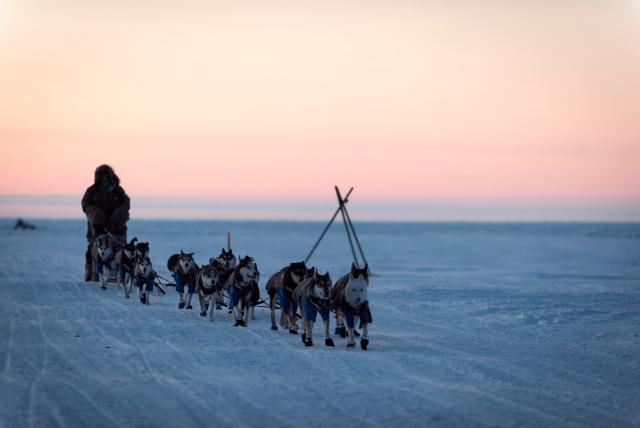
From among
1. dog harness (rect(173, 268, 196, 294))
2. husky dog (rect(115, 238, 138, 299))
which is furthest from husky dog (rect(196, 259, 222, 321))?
husky dog (rect(115, 238, 138, 299))

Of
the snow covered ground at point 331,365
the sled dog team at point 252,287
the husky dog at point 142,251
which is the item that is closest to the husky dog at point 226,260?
the sled dog team at point 252,287

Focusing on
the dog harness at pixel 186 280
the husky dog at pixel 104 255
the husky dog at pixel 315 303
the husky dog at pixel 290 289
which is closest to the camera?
the husky dog at pixel 315 303

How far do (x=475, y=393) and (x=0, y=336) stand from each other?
705cm

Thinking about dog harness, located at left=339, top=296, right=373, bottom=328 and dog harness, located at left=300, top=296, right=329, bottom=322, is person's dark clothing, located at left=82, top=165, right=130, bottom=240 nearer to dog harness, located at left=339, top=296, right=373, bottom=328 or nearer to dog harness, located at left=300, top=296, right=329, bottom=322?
dog harness, located at left=300, top=296, right=329, bottom=322

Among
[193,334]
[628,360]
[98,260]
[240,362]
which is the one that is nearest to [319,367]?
[240,362]

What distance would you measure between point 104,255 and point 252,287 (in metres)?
6.17

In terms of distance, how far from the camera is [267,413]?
8008 millimetres

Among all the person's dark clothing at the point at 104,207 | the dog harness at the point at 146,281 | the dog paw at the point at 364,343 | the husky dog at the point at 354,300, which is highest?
the person's dark clothing at the point at 104,207

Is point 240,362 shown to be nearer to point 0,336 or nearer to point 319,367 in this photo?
point 319,367

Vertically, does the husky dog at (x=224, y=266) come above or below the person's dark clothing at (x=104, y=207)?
below

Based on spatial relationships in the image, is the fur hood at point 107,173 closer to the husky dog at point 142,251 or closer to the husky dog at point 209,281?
the husky dog at point 142,251

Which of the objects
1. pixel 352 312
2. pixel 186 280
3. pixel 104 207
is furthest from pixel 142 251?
pixel 352 312

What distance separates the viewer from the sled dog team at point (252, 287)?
440 inches

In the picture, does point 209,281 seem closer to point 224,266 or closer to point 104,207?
point 224,266
